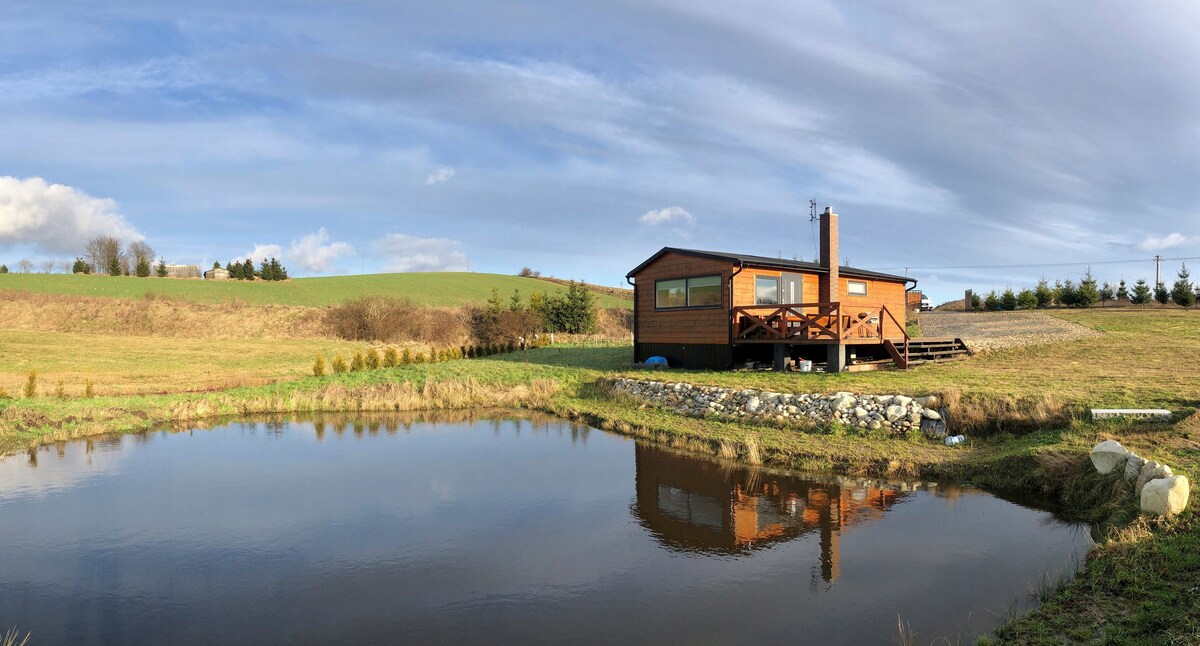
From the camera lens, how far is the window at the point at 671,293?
2074cm

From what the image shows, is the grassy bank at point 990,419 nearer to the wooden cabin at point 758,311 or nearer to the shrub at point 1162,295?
the wooden cabin at point 758,311

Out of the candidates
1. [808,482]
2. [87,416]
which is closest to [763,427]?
[808,482]

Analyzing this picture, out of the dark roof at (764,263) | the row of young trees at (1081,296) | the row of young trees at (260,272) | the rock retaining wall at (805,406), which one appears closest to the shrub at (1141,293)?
the row of young trees at (1081,296)

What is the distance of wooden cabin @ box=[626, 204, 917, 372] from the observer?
60.0ft

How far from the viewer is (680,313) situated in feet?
68.4

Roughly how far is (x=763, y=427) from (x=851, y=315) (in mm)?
6355

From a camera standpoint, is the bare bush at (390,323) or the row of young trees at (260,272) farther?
the row of young trees at (260,272)

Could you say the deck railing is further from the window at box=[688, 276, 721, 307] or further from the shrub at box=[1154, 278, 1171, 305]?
the shrub at box=[1154, 278, 1171, 305]

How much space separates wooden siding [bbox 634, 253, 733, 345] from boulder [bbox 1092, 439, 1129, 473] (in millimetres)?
11065

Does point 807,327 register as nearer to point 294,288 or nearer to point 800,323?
point 800,323

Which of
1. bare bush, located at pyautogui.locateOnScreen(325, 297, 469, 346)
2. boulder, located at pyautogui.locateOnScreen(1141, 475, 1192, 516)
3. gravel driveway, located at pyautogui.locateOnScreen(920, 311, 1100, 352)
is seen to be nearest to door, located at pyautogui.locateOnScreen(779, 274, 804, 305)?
gravel driveway, located at pyautogui.locateOnScreen(920, 311, 1100, 352)

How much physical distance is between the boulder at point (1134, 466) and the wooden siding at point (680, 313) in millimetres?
11607

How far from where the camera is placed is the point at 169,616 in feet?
20.0

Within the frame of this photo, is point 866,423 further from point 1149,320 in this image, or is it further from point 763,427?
point 1149,320
